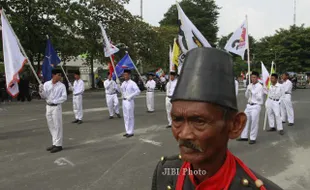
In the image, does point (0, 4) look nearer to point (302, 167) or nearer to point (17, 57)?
point (17, 57)

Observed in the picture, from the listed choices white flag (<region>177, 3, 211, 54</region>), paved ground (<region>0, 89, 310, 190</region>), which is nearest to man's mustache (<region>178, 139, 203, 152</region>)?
paved ground (<region>0, 89, 310, 190</region>)

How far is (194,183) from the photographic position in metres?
1.47

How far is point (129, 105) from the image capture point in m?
9.15

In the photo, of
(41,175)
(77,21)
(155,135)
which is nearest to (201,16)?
(77,21)

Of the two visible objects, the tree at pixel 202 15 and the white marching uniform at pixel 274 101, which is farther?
the tree at pixel 202 15

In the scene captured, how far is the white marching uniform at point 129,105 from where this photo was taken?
905cm

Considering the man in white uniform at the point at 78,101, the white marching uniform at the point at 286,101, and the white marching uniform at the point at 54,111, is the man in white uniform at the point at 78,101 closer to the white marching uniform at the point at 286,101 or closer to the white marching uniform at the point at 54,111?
the white marching uniform at the point at 54,111

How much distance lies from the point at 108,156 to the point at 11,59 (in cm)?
294

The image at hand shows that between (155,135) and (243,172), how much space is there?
7.82 meters

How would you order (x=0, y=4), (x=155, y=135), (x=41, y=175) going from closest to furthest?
(x=41, y=175)
(x=155, y=135)
(x=0, y=4)

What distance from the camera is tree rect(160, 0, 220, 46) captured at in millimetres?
56375

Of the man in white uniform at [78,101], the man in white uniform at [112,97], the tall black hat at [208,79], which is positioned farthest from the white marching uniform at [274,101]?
the tall black hat at [208,79]

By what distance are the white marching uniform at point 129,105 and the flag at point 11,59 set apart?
3.22m

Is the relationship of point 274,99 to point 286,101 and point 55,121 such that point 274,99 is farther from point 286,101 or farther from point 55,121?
point 55,121
